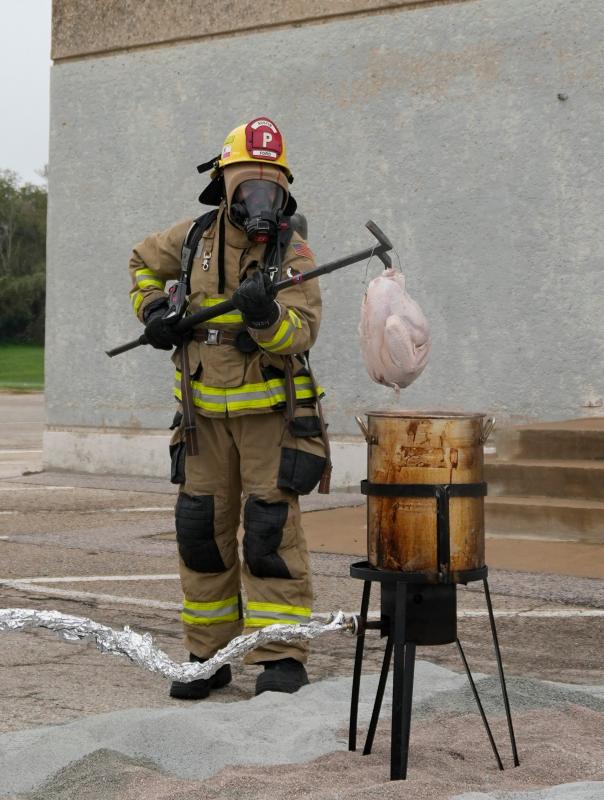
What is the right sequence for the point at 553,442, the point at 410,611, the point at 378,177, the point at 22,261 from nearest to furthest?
the point at 410,611 → the point at 553,442 → the point at 378,177 → the point at 22,261

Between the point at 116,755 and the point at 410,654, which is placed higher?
the point at 410,654

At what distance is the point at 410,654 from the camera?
3816mm

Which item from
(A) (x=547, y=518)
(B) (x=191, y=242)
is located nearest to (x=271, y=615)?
(B) (x=191, y=242)

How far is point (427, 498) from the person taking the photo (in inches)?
151

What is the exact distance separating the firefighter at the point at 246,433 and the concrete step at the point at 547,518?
4.07 m

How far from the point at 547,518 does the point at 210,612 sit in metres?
4.30

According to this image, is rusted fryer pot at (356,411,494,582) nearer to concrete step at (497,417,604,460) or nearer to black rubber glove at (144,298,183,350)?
black rubber glove at (144,298,183,350)

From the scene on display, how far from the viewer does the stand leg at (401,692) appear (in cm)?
373

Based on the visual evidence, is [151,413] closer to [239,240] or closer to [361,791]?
[239,240]

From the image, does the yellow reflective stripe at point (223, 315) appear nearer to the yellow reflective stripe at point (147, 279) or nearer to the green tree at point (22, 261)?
the yellow reflective stripe at point (147, 279)

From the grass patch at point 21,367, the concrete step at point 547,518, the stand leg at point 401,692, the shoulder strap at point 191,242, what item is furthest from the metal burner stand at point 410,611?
the grass patch at point 21,367

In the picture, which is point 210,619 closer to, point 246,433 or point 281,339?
point 246,433

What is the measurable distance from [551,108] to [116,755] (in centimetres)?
836

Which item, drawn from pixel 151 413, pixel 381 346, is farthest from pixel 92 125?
pixel 381 346
